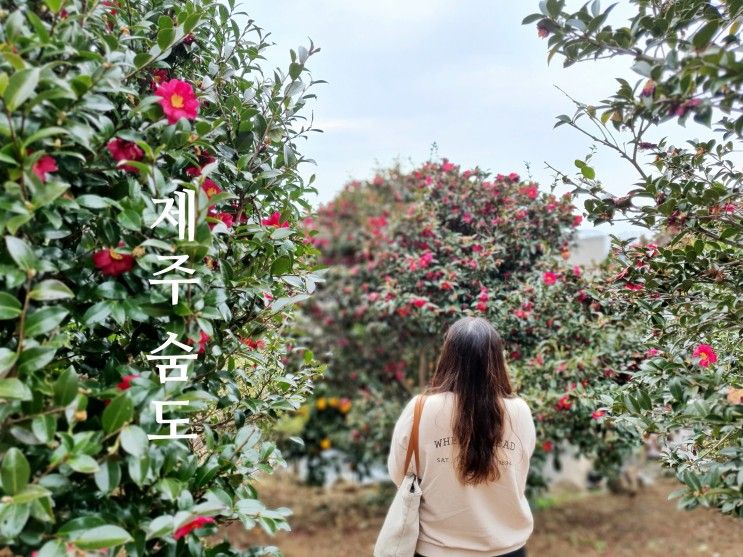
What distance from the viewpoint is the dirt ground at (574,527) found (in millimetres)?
4738

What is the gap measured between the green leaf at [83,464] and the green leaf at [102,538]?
12 centimetres

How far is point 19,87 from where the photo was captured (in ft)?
4.03

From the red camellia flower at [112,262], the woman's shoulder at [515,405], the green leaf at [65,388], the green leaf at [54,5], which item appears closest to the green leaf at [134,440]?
the green leaf at [65,388]

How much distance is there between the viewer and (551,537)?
196 inches

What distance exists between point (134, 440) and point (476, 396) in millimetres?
1052

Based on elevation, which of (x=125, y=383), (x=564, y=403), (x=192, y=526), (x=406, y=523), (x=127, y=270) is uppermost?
(x=127, y=270)

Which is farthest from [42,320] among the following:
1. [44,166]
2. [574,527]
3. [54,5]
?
[574,527]

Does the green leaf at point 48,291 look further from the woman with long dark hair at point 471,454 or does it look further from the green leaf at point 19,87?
the woman with long dark hair at point 471,454

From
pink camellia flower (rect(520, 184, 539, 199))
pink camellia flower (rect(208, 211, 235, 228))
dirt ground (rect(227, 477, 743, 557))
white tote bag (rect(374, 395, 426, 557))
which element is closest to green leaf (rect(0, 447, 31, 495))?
pink camellia flower (rect(208, 211, 235, 228))

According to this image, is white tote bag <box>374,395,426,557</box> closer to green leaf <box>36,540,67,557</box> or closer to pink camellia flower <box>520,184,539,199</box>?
green leaf <box>36,540,67,557</box>

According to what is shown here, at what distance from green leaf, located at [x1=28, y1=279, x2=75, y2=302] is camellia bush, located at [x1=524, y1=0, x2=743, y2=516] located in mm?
1321

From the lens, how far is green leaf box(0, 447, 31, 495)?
119 centimetres

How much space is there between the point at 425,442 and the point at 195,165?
3.57ft

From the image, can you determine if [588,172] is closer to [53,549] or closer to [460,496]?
[460,496]
